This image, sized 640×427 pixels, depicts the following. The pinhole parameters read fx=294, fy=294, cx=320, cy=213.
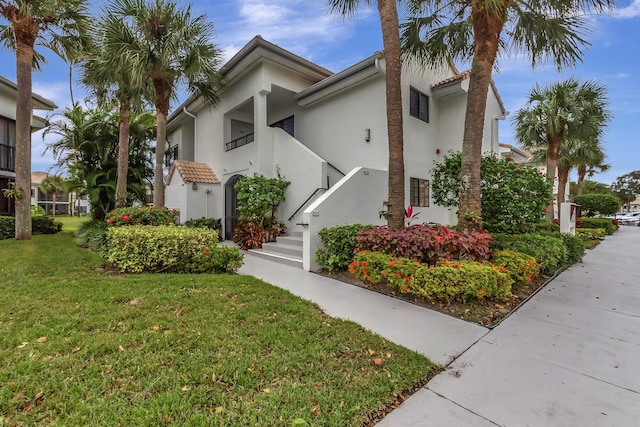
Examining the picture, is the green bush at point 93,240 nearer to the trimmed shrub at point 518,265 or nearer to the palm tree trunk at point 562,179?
the trimmed shrub at point 518,265

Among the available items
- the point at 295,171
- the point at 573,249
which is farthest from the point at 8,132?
the point at 573,249

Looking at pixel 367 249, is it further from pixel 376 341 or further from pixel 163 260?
pixel 163 260

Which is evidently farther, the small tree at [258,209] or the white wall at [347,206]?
the small tree at [258,209]

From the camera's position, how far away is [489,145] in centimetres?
1209

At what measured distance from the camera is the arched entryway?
43.0ft

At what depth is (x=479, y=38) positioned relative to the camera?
659 centimetres

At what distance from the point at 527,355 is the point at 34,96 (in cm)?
2222

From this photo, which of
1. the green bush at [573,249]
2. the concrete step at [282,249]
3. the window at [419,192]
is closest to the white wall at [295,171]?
the concrete step at [282,249]

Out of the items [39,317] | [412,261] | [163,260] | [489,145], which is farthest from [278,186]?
[489,145]

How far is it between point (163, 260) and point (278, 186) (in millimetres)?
5089

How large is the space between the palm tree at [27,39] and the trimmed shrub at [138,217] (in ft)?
14.3

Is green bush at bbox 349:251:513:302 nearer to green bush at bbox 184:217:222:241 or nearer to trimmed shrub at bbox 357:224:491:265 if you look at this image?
trimmed shrub at bbox 357:224:491:265

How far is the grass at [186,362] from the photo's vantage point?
2.38 metres

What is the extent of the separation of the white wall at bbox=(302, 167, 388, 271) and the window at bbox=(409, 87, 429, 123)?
109 inches
